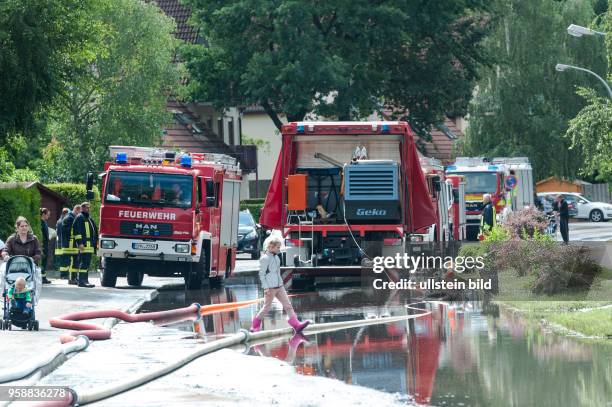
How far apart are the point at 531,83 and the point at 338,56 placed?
21861 millimetres

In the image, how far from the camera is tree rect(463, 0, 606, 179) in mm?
69188

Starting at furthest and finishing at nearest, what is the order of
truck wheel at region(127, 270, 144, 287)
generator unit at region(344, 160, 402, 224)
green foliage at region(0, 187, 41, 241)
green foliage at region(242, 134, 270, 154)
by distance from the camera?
green foliage at region(242, 134, 270, 154)
green foliage at region(0, 187, 41, 241)
truck wheel at region(127, 270, 144, 287)
generator unit at region(344, 160, 402, 224)

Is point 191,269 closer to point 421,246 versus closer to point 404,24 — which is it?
point 421,246

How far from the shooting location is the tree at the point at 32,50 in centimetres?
2811

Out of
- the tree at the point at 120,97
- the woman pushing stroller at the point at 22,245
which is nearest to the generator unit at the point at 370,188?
the woman pushing stroller at the point at 22,245

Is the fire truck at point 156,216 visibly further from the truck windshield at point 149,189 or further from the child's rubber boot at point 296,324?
the child's rubber boot at point 296,324

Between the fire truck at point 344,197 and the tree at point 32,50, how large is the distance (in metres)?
6.37

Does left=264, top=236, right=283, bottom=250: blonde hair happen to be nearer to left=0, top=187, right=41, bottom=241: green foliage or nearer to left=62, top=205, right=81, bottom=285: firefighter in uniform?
left=62, top=205, right=81, bottom=285: firefighter in uniform

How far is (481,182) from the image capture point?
47.0m

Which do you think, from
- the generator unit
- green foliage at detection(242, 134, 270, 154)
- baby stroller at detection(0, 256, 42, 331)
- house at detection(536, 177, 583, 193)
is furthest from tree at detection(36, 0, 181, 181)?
baby stroller at detection(0, 256, 42, 331)

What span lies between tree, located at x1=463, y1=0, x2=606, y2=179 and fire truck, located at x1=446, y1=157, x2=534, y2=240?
830 inches

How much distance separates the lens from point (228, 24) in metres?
51.3

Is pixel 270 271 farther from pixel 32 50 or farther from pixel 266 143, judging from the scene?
pixel 266 143

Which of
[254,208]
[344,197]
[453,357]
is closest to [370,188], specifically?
[344,197]
